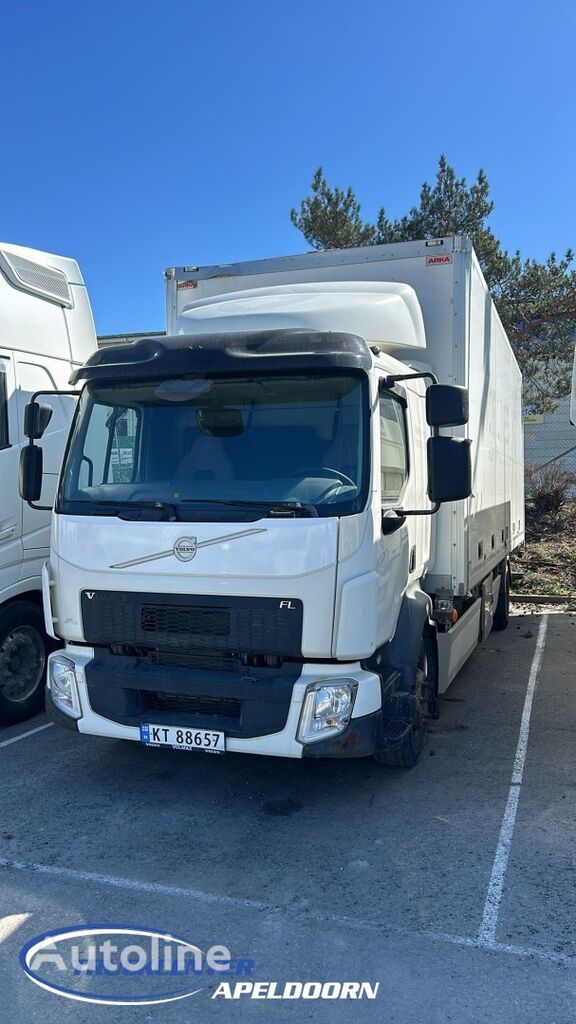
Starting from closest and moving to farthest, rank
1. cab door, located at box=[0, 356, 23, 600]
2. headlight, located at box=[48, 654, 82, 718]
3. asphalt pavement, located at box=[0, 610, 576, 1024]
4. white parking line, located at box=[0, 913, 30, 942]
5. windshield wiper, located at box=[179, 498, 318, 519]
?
asphalt pavement, located at box=[0, 610, 576, 1024]
white parking line, located at box=[0, 913, 30, 942]
windshield wiper, located at box=[179, 498, 318, 519]
headlight, located at box=[48, 654, 82, 718]
cab door, located at box=[0, 356, 23, 600]

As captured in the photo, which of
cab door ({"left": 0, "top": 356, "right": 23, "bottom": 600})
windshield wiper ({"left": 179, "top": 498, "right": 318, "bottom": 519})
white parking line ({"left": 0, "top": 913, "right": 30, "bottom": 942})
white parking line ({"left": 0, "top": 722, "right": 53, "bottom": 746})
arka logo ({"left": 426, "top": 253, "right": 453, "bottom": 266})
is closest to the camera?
white parking line ({"left": 0, "top": 913, "right": 30, "bottom": 942})

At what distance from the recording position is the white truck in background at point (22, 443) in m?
5.68

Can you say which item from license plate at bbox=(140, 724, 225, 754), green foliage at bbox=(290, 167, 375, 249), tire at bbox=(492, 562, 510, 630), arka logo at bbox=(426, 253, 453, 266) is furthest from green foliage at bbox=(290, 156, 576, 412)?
license plate at bbox=(140, 724, 225, 754)

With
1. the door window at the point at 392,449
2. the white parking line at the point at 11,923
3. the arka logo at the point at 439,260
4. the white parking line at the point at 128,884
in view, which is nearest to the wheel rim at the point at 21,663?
the white parking line at the point at 128,884

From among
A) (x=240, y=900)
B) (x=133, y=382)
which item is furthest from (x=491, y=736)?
(x=133, y=382)

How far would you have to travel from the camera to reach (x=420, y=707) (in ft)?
15.4

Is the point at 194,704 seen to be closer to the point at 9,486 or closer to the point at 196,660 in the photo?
the point at 196,660

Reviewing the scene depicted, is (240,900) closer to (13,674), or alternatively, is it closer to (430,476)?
(430,476)

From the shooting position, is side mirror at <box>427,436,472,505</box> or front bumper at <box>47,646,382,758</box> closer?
front bumper at <box>47,646,382,758</box>

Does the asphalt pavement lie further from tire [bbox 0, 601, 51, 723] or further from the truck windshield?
the truck windshield

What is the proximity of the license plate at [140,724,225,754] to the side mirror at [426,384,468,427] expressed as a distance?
206cm

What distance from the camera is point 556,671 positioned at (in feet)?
24.4

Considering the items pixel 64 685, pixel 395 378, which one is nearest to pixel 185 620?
pixel 64 685

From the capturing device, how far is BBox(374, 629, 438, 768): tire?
4543 millimetres
